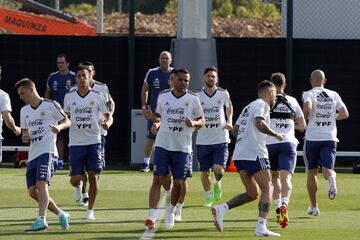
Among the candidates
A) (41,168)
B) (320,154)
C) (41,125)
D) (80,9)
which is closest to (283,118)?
(320,154)

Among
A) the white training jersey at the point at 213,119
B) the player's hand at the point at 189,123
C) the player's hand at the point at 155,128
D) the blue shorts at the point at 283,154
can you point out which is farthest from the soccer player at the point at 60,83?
the player's hand at the point at 189,123

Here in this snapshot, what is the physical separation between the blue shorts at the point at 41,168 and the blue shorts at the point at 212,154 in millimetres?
4028

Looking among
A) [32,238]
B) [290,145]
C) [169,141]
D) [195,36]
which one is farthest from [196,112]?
[195,36]

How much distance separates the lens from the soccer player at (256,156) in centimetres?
1563

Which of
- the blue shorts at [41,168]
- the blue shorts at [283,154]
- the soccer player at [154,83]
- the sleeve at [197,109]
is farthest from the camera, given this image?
the soccer player at [154,83]

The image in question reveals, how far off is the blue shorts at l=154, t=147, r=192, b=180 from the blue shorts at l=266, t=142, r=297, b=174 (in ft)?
5.23

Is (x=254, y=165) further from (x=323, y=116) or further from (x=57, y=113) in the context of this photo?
(x=323, y=116)

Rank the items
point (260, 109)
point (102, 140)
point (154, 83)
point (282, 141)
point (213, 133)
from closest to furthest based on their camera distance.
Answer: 1. point (260, 109)
2. point (282, 141)
3. point (102, 140)
4. point (213, 133)
5. point (154, 83)

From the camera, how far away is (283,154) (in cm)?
1761

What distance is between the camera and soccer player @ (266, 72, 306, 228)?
57.3ft

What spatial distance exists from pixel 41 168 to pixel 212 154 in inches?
174

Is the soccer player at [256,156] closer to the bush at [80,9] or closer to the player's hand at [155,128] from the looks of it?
the player's hand at [155,128]

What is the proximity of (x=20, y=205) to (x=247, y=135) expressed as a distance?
15.8ft

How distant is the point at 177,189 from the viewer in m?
16.5
